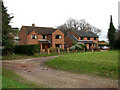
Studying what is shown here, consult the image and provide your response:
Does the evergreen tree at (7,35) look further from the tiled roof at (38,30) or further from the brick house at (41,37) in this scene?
the tiled roof at (38,30)

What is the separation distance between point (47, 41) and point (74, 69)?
26.9m

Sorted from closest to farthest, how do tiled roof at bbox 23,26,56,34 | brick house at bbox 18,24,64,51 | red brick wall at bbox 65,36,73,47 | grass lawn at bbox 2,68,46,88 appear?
grass lawn at bbox 2,68,46,88 < brick house at bbox 18,24,64,51 < tiled roof at bbox 23,26,56,34 < red brick wall at bbox 65,36,73,47

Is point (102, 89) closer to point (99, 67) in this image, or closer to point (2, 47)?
point (99, 67)

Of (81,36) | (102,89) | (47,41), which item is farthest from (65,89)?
(81,36)

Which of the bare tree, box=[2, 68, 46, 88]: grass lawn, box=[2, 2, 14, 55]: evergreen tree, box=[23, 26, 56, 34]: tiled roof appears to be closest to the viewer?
box=[2, 68, 46, 88]: grass lawn

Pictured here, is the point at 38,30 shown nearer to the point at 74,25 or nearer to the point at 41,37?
the point at 41,37

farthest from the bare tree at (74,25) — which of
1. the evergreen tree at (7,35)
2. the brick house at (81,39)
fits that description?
the evergreen tree at (7,35)

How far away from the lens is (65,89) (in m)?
7.05

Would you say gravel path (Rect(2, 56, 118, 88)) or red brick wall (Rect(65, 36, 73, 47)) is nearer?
gravel path (Rect(2, 56, 118, 88))

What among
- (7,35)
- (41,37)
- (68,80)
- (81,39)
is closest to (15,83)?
(68,80)

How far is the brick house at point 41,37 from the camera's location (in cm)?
3578

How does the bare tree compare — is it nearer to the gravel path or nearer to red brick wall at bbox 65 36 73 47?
red brick wall at bbox 65 36 73 47

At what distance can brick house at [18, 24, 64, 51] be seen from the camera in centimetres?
3578

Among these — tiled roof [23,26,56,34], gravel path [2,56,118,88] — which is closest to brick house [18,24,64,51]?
tiled roof [23,26,56,34]
